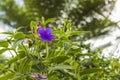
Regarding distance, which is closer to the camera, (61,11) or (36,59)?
(36,59)

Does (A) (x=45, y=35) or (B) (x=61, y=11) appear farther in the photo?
(B) (x=61, y=11)

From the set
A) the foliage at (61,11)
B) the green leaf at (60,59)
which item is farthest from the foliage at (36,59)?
the foliage at (61,11)

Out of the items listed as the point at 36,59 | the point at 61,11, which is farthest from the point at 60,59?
the point at 61,11

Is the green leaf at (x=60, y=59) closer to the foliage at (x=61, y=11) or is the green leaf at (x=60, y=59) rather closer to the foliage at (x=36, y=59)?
the foliage at (x=36, y=59)

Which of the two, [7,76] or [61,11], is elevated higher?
[61,11]

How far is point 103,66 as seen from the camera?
108 cm

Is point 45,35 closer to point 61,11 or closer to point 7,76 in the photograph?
point 7,76

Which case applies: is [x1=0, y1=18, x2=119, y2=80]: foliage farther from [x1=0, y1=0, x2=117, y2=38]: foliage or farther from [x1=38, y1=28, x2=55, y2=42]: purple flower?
[x1=0, y1=0, x2=117, y2=38]: foliage

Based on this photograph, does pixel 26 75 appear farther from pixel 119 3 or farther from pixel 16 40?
pixel 119 3

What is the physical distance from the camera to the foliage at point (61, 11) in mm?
4023

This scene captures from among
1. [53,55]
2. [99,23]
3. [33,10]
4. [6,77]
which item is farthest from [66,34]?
[33,10]

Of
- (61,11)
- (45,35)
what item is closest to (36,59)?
(45,35)

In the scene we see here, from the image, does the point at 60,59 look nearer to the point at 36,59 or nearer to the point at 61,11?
the point at 36,59

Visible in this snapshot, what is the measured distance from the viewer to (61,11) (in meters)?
4.17
